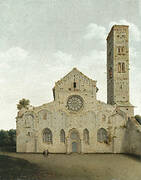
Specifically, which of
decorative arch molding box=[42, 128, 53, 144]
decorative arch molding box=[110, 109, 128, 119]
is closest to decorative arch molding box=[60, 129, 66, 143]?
decorative arch molding box=[42, 128, 53, 144]

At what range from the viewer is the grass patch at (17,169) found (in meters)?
19.6

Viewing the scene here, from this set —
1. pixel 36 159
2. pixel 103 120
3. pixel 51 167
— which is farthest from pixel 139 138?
pixel 36 159

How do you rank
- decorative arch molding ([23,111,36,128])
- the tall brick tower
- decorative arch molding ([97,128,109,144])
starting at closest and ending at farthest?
decorative arch molding ([97,128,109,144]) < decorative arch molding ([23,111,36,128]) < the tall brick tower

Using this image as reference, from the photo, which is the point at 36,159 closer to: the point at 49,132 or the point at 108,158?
the point at 49,132

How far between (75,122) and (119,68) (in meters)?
14.0

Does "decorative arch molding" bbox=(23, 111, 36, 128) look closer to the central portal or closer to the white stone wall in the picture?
the white stone wall

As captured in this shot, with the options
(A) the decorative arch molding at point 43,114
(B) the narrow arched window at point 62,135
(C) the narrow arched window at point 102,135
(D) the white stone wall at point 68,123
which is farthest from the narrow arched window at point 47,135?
(C) the narrow arched window at point 102,135

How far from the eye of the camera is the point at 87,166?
23531mm

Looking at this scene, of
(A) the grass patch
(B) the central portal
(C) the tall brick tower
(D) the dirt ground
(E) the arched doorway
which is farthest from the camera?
(C) the tall brick tower

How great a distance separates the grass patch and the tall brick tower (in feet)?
63.6

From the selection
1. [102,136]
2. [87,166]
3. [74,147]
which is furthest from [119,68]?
[87,166]

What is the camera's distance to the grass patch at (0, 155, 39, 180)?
19.6 metres

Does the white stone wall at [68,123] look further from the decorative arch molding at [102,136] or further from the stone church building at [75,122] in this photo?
the decorative arch molding at [102,136]

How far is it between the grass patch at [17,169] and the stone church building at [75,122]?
5.57m
